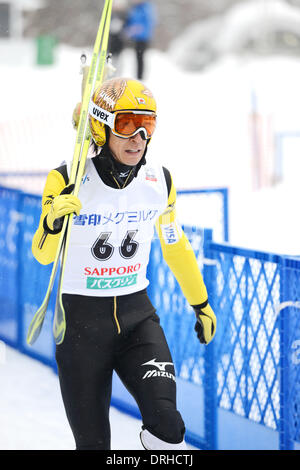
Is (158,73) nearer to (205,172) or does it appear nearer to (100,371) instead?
(205,172)

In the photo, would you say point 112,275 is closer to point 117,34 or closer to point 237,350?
point 237,350

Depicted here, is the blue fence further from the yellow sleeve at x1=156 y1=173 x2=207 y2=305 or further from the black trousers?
the black trousers

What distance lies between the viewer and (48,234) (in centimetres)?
307

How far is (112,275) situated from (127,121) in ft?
1.90

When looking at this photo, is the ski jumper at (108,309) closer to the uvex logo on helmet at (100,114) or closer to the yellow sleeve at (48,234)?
the yellow sleeve at (48,234)

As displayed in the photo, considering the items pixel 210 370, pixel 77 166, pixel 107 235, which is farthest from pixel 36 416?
pixel 77 166

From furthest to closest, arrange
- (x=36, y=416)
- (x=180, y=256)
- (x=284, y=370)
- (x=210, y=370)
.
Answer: (x=36, y=416) → (x=210, y=370) → (x=284, y=370) → (x=180, y=256)

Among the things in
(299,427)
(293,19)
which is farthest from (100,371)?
(293,19)

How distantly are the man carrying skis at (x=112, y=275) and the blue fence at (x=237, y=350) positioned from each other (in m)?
0.76

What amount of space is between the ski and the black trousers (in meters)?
0.10

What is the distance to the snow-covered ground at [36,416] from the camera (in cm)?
425

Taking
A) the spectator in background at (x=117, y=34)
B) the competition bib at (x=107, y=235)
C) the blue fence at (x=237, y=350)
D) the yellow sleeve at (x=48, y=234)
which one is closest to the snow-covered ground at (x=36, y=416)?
the blue fence at (x=237, y=350)

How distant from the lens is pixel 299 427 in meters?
3.80

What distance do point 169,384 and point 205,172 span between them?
1226cm
